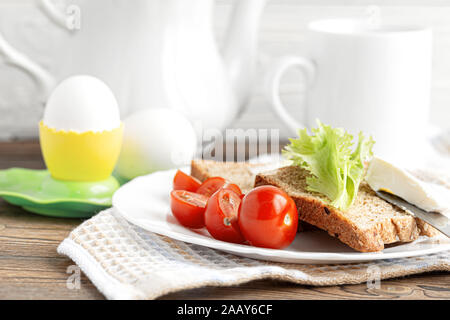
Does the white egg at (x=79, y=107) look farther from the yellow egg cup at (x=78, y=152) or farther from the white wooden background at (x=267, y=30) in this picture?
the white wooden background at (x=267, y=30)

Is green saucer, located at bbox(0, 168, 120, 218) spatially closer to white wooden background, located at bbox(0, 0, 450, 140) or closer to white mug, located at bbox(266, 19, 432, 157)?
white mug, located at bbox(266, 19, 432, 157)

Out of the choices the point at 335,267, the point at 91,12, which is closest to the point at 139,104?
the point at 91,12

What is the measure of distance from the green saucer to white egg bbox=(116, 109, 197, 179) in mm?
110

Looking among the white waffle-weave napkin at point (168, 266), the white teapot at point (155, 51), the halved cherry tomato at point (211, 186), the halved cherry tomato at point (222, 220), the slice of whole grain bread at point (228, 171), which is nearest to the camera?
the white waffle-weave napkin at point (168, 266)

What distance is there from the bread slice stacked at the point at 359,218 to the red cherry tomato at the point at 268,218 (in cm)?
5

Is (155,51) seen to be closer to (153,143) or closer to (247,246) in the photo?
(153,143)

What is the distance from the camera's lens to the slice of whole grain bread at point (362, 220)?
0.89 m

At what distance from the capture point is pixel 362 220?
3.00 ft

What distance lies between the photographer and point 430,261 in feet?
3.00

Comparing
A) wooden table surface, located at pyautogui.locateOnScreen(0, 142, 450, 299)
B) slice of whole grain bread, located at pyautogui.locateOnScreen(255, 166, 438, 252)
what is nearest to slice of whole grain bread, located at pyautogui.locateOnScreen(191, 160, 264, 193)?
slice of whole grain bread, located at pyautogui.locateOnScreen(255, 166, 438, 252)

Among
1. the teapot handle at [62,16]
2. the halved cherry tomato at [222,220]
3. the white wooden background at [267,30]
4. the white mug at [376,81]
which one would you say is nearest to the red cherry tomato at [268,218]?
the halved cherry tomato at [222,220]

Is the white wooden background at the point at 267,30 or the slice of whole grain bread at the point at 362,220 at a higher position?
the white wooden background at the point at 267,30

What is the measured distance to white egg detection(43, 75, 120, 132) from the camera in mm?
1128

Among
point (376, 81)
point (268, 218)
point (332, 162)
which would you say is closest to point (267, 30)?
point (376, 81)
